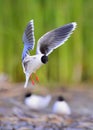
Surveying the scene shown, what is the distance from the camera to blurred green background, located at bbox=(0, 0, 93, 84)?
11570 mm

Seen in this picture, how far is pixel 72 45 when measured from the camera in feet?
38.9

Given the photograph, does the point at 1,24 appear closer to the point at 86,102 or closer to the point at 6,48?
the point at 6,48

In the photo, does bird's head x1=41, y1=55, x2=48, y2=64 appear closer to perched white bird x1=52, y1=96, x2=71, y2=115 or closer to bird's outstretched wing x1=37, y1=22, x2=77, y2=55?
bird's outstretched wing x1=37, y1=22, x2=77, y2=55

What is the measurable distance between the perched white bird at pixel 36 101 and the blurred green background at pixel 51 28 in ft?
3.50

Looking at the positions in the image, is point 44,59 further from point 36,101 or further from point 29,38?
point 36,101

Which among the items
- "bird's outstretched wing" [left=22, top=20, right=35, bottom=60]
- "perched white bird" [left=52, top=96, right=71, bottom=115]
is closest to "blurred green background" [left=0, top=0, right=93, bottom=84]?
"perched white bird" [left=52, top=96, right=71, bottom=115]

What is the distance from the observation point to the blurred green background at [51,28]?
11.6 m

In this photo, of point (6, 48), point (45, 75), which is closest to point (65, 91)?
point (45, 75)

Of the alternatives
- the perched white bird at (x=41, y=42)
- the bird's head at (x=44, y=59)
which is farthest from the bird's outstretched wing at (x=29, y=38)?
the bird's head at (x=44, y=59)

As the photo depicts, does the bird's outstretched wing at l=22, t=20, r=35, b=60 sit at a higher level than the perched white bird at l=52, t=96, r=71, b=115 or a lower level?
higher

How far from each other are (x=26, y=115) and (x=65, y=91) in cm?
318

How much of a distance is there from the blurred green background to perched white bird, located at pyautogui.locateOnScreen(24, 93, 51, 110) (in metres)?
1.07

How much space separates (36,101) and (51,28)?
170 centimetres

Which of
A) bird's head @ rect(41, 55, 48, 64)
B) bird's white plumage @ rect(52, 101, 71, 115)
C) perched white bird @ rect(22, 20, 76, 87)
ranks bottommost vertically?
bird's white plumage @ rect(52, 101, 71, 115)
